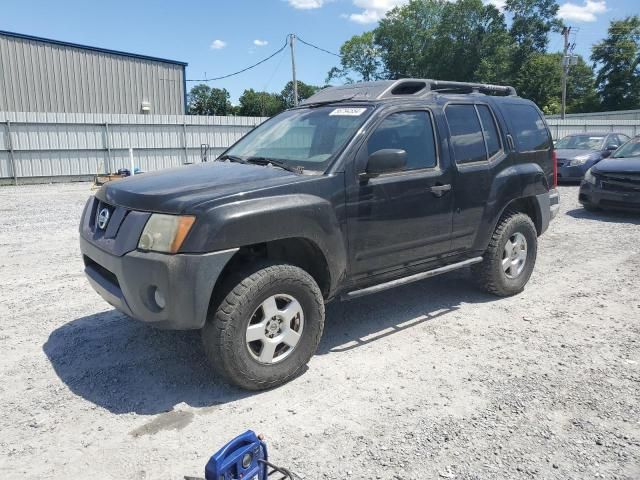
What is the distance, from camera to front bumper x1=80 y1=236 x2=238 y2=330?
119 inches

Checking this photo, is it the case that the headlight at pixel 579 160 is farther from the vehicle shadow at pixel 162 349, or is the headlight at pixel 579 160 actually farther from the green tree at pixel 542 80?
the green tree at pixel 542 80

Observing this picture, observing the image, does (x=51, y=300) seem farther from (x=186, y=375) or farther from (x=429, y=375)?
(x=429, y=375)

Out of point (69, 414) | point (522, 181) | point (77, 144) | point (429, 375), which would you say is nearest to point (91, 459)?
point (69, 414)

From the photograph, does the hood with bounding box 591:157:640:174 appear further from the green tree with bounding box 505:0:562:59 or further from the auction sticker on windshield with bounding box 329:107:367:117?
the green tree with bounding box 505:0:562:59

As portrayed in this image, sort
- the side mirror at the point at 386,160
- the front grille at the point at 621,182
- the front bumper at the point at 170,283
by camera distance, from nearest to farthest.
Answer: the front bumper at the point at 170,283 < the side mirror at the point at 386,160 < the front grille at the point at 621,182

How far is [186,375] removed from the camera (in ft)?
12.0

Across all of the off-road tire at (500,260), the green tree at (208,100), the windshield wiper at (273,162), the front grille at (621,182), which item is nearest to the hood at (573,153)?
the front grille at (621,182)

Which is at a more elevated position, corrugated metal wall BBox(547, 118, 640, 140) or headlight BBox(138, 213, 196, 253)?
corrugated metal wall BBox(547, 118, 640, 140)

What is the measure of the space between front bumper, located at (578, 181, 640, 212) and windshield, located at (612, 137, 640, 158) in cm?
135

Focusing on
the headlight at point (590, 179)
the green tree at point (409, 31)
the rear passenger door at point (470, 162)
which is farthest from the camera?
the green tree at point (409, 31)

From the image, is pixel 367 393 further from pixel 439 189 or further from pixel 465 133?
pixel 465 133

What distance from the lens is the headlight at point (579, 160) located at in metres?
14.5

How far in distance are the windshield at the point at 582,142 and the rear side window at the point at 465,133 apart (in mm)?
12475

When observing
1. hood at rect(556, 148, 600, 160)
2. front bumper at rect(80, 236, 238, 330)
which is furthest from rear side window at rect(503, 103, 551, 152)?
hood at rect(556, 148, 600, 160)
